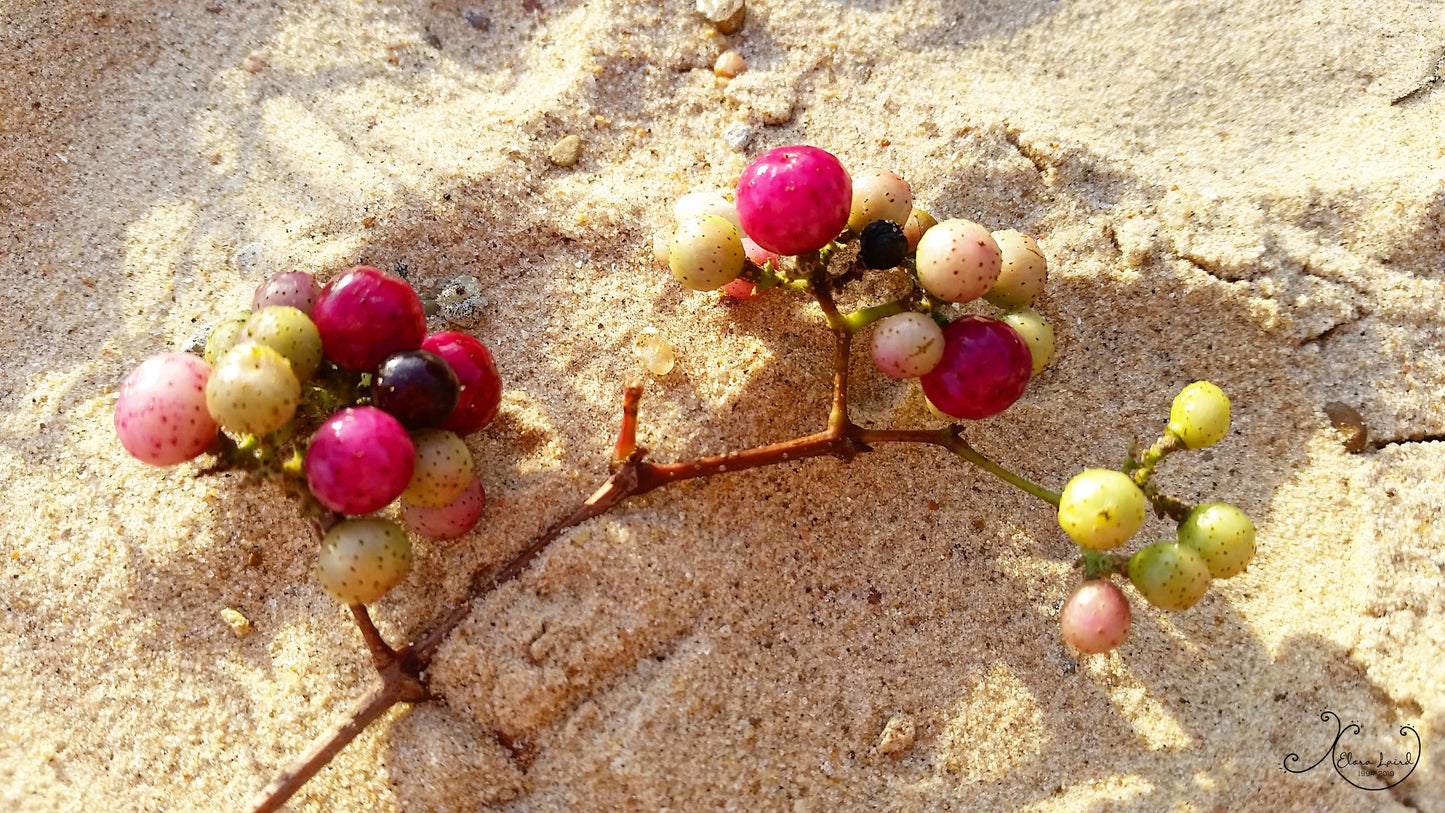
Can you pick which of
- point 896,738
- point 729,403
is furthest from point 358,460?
point 896,738

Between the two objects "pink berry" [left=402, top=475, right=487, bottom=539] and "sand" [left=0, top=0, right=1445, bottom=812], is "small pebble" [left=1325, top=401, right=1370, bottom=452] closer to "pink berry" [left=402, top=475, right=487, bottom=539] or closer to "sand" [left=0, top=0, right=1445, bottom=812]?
"sand" [left=0, top=0, right=1445, bottom=812]

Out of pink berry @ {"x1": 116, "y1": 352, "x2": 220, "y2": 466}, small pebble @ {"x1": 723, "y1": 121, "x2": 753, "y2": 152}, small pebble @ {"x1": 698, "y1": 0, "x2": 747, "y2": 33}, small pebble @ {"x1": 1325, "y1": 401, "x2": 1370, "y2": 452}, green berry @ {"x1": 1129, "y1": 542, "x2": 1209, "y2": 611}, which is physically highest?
pink berry @ {"x1": 116, "y1": 352, "x2": 220, "y2": 466}

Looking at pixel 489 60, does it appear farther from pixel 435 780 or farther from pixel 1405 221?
pixel 1405 221

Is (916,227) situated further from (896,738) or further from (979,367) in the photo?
(896,738)

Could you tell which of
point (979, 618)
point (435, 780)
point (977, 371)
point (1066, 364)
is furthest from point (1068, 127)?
point (435, 780)

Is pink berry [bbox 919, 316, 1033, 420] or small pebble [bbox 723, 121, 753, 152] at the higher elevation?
small pebble [bbox 723, 121, 753, 152]

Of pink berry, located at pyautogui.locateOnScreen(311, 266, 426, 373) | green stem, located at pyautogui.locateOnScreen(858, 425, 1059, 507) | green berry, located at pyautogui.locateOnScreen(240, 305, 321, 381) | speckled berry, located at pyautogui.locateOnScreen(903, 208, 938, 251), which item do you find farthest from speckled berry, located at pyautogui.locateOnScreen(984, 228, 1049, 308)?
green berry, located at pyautogui.locateOnScreen(240, 305, 321, 381)
